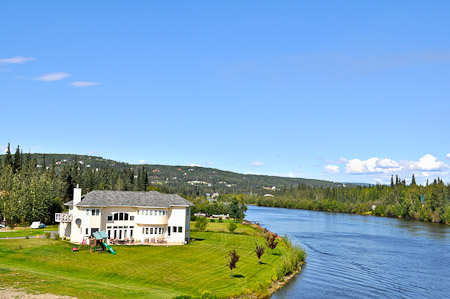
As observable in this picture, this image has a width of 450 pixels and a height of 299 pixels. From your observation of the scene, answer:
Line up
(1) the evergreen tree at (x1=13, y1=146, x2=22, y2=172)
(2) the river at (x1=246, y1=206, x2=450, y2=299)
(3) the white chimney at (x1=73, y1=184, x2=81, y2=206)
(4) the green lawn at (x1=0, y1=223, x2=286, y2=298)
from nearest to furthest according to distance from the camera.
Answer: (4) the green lawn at (x1=0, y1=223, x2=286, y2=298)
(2) the river at (x1=246, y1=206, x2=450, y2=299)
(3) the white chimney at (x1=73, y1=184, x2=81, y2=206)
(1) the evergreen tree at (x1=13, y1=146, x2=22, y2=172)

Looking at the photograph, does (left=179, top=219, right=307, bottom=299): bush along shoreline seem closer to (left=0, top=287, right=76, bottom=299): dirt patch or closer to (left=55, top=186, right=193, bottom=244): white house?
(left=0, top=287, right=76, bottom=299): dirt patch

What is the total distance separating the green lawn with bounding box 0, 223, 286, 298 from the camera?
37.9 m

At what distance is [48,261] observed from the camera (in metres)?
48.7

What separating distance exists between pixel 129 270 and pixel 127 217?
62.0ft

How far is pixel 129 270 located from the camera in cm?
4697

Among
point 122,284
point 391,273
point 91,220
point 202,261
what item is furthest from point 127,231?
point 391,273

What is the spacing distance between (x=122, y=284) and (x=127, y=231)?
79.6 feet

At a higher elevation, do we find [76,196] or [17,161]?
[17,161]

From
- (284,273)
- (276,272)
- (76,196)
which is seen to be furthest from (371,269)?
(76,196)

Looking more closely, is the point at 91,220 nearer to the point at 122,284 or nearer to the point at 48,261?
the point at 48,261

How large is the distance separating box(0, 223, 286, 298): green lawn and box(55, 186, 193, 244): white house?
11.1 ft

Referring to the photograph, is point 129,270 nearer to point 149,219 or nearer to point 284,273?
point 284,273

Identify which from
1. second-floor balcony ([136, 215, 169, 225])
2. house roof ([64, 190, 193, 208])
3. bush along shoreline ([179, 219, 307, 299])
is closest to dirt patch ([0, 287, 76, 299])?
bush along shoreline ([179, 219, 307, 299])

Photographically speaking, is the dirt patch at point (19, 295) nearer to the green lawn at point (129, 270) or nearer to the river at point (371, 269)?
the green lawn at point (129, 270)
